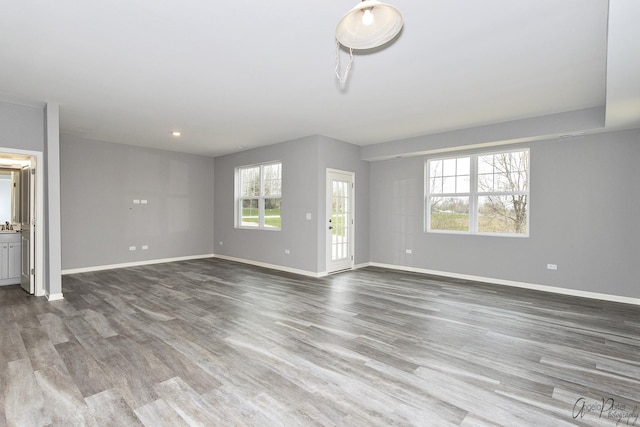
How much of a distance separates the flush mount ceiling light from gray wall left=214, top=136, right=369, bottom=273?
4.07 m

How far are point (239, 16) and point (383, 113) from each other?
2.76m

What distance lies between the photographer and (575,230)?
4.88 m

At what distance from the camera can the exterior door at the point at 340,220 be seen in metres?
6.26

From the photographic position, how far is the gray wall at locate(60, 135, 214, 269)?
629cm

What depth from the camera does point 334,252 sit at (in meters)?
6.44

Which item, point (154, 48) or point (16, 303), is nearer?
point (154, 48)

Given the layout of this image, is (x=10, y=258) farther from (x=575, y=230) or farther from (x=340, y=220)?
(x=575, y=230)

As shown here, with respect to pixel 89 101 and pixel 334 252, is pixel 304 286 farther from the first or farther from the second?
pixel 89 101

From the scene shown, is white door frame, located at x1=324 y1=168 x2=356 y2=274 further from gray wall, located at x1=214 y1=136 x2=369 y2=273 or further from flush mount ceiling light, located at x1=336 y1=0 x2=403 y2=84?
flush mount ceiling light, located at x1=336 y1=0 x2=403 y2=84

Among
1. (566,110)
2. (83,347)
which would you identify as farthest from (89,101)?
(566,110)

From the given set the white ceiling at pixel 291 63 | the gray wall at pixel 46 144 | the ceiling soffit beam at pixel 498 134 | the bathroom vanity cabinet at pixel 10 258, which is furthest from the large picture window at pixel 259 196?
the bathroom vanity cabinet at pixel 10 258

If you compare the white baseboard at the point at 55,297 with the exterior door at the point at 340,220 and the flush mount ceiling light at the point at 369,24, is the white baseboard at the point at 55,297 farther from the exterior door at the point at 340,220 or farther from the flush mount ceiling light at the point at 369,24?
the flush mount ceiling light at the point at 369,24

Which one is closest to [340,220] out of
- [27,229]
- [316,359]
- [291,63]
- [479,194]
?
[479,194]

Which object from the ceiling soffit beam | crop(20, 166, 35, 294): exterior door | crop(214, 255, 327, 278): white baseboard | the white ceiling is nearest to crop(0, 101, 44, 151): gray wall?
the white ceiling
